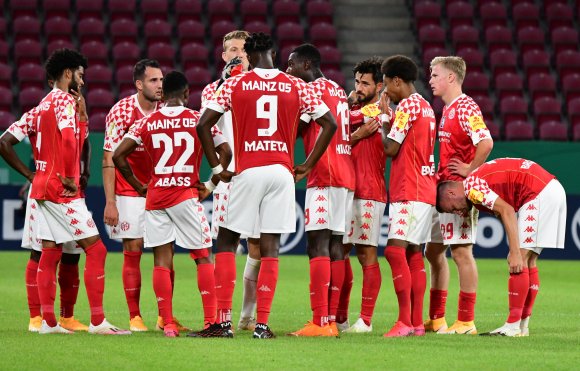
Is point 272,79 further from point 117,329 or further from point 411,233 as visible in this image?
point 117,329

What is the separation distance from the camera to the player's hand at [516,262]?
8.59m

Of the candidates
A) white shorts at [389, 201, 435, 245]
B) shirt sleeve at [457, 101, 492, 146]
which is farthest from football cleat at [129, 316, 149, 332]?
shirt sleeve at [457, 101, 492, 146]

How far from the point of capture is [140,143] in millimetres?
8719

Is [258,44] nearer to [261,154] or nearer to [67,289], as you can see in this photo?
[261,154]

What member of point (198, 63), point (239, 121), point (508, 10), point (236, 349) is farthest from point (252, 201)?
point (508, 10)

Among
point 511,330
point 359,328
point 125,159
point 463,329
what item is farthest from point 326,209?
point 511,330

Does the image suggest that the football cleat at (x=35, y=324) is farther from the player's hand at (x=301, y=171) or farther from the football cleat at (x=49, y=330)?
the player's hand at (x=301, y=171)

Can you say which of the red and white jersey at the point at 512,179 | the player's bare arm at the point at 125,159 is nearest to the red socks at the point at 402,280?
the red and white jersey at the point at 512,179

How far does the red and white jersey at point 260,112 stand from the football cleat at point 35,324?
217 cm

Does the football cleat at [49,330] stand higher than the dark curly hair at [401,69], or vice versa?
the dark curly hair at [401,69]

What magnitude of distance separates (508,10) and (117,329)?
1776 cm

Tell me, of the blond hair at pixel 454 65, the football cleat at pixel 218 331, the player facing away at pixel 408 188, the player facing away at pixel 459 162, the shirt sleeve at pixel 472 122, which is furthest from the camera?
the blond hair at pixel 454 65

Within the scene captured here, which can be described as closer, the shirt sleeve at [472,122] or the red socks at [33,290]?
the shirt sleeve at [472,122]

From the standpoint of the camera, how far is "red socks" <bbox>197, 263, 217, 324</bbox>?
8680 millimetres
